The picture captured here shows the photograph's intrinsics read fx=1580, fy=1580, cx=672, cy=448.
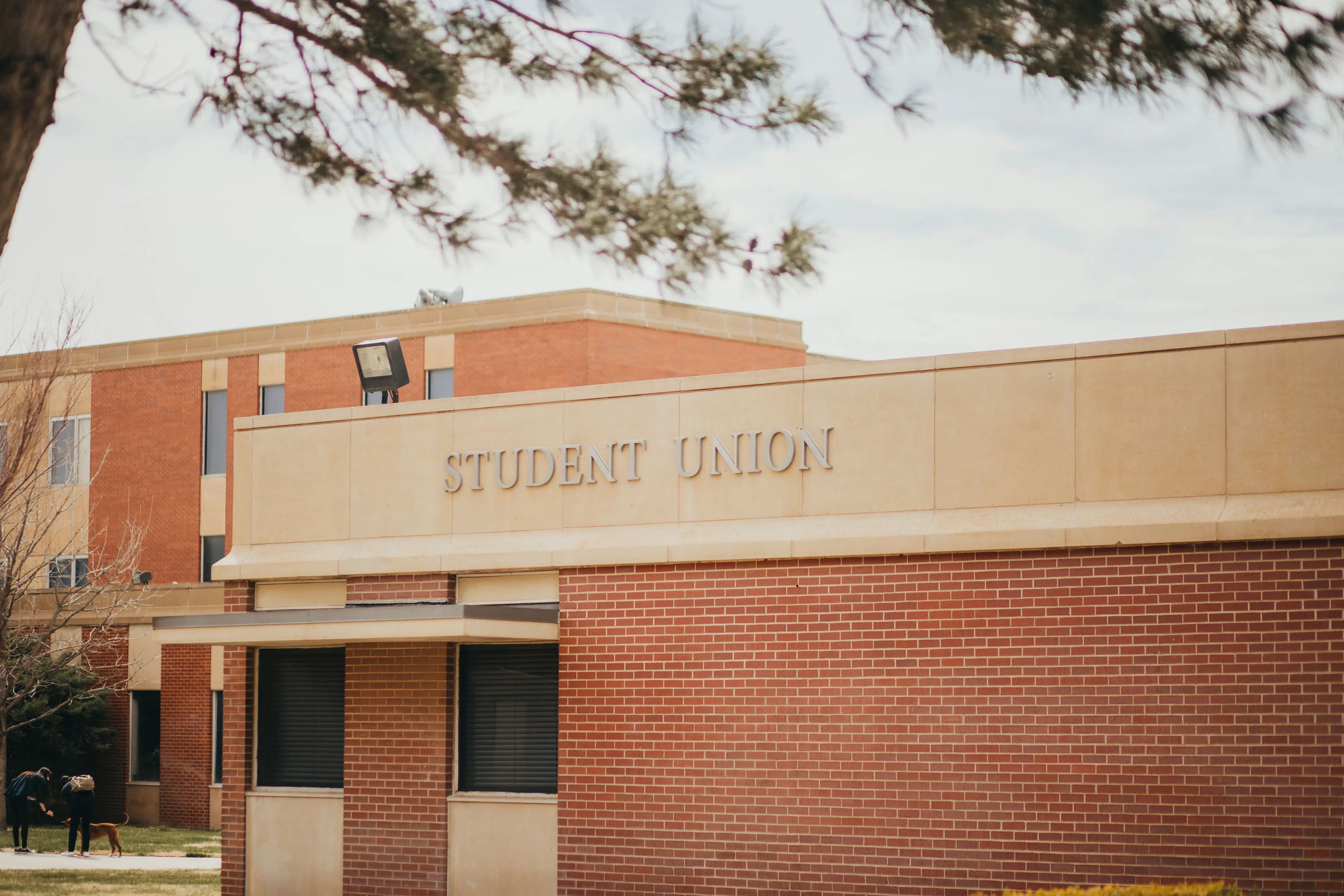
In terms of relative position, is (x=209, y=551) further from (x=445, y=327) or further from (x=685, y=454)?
(x=685, y=454)

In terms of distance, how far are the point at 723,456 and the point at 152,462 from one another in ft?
88.5

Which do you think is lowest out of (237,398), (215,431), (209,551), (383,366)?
(209,551)

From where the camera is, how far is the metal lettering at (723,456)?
1511 cm

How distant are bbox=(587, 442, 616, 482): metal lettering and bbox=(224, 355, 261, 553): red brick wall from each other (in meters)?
23.3

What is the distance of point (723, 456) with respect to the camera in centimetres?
1516

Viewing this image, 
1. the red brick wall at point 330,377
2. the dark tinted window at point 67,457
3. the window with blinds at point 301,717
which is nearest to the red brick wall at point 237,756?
the window with blinds at point 301,717

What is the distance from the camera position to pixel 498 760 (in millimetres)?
16250

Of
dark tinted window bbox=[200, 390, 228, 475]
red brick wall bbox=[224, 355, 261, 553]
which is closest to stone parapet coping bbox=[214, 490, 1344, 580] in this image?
red brick wall bbox=[224, 355, 261, 553]

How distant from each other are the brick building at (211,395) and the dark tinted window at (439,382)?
4 cm

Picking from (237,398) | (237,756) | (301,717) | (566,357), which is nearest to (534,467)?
(301,717)

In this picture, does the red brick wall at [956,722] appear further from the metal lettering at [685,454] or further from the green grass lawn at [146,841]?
the green grass lawn at [146,841]

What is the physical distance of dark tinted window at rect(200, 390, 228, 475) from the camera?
38.0 meters

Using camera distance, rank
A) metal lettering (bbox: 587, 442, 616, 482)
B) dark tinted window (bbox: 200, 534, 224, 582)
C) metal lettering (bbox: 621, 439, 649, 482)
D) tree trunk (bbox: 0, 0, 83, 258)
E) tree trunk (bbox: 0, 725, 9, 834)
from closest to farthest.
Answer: tree trunk (bbox: 0, 0, 83, 258) → metal lettering (bbox: 621, 439, 649, 482) → metal lettering (bbox: 587, 442, 616, 482) → tree trunk (bbox: 0, 725, 9, 834) → dark tinted window (bbox: 200, 534, 224, 582)

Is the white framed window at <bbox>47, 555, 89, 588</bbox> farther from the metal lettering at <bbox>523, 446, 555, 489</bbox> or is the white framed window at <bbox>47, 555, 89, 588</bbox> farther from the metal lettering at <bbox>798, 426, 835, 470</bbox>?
→ the metal lettering at <bbox>798, 426, 835, 470</bbox>
